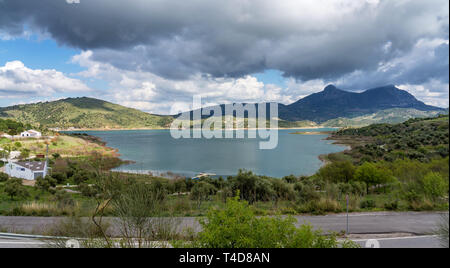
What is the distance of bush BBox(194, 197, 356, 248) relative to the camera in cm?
235

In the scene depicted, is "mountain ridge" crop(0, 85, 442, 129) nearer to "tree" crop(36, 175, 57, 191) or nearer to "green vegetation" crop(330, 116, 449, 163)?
"green vegetation" crop(330, 116, 449, 163)

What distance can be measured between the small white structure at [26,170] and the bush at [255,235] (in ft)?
67.0

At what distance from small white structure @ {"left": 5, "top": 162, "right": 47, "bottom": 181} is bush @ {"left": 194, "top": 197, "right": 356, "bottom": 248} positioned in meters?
20.4

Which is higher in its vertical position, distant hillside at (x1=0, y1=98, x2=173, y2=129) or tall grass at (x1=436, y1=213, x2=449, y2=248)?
distant hillside at (x1=0, y1=98, x2=173, y2=129)

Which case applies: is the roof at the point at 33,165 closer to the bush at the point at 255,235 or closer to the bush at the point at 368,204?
the bush at the point at 255,235

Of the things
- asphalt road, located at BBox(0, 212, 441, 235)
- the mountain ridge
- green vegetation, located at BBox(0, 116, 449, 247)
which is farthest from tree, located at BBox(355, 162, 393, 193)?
asphalt road, located at BBox(0, 212, 441, 235)

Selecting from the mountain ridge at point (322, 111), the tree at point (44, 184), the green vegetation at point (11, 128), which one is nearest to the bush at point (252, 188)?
the mountain ridge at point (322, 111)

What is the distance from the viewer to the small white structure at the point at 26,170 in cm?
1755

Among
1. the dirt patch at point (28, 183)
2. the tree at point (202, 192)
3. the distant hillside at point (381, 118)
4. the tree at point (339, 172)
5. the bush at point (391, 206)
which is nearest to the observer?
the bush at point (391, 206)

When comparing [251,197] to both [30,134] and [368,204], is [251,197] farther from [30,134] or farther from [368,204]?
[30,134]

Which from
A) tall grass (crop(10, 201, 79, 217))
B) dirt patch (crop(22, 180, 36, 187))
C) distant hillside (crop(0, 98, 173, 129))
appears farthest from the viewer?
distant hillside (crop(0, 98, 173, 129))

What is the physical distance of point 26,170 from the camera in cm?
1770

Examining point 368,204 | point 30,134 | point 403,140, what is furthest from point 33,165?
point 403,140
